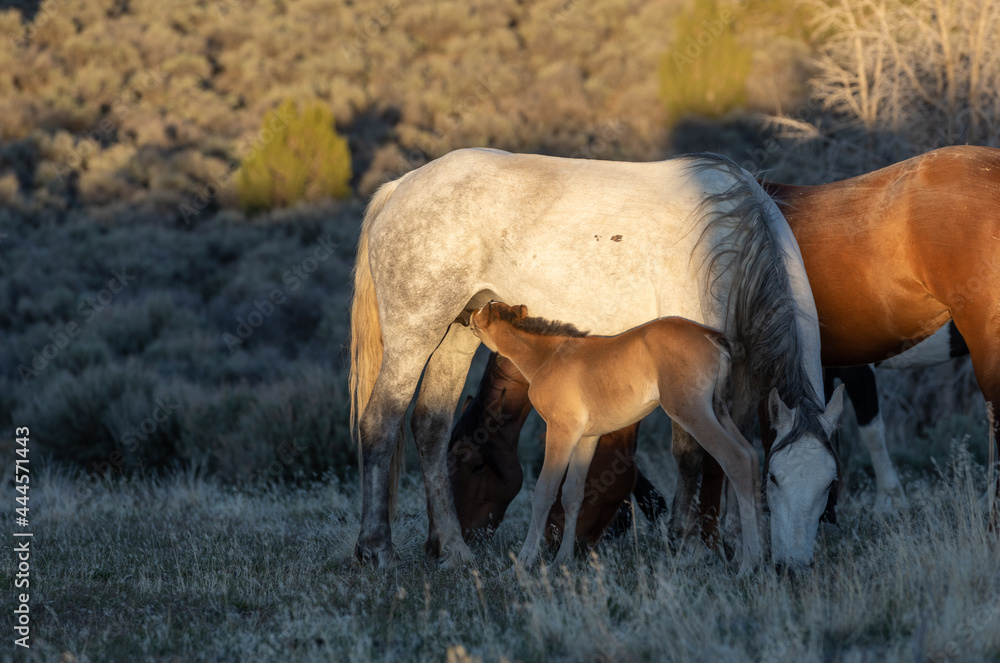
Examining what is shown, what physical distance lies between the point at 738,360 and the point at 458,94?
28025 mm

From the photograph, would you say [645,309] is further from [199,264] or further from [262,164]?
[262,164]

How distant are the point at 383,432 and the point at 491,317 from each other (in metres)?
1.01

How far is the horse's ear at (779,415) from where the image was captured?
4043mm

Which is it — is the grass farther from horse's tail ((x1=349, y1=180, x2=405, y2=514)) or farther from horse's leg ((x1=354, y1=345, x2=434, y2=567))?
horse's tail ((x1=349, y1=180, x2=405, y2=514))

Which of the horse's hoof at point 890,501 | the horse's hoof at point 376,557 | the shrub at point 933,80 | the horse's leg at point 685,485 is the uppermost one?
the shrub at point 933,80

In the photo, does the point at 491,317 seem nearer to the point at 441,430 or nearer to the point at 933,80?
the point at 441,430

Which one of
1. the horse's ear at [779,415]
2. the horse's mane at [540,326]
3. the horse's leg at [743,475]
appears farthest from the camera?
the horse's mane at [540,326]

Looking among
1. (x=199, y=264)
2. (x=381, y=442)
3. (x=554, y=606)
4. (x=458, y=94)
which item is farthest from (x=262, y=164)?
(x=554, y=606)

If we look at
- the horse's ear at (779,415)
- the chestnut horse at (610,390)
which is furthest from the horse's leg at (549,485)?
the horse's ear at (779,415)

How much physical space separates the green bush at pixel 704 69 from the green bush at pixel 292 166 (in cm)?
1023

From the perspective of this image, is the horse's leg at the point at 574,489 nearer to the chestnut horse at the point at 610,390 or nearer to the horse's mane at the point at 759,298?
the chestnut horse at the point at 610,390

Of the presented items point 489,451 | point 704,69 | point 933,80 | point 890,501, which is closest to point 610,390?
point 489,451

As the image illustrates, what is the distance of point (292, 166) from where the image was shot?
76.4 ft

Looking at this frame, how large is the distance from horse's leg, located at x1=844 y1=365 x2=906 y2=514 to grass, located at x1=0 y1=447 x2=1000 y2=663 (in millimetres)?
1168
